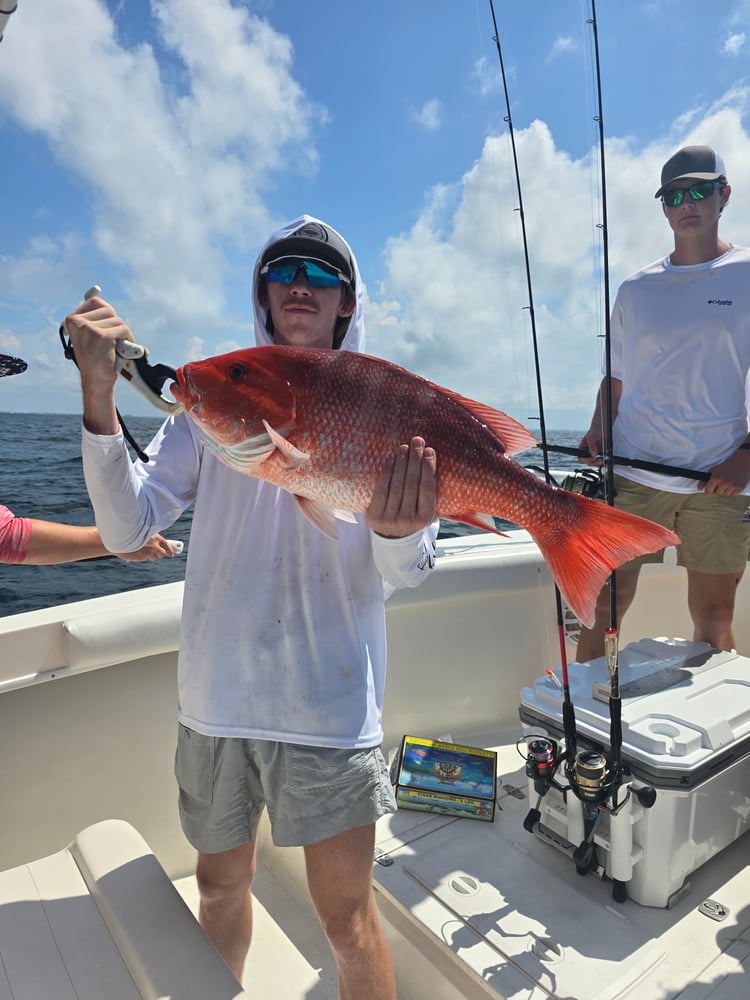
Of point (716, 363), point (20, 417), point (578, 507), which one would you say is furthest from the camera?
point (20, 417)

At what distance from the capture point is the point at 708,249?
293cm

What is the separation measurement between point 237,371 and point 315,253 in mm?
509

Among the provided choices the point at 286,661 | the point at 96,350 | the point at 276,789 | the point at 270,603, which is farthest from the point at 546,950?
the point at 96,350

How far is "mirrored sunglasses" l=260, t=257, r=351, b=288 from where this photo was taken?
1631 millimetres

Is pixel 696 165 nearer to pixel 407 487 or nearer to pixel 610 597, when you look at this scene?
pixel 610 597

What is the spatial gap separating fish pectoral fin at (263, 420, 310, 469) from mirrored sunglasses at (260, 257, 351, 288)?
0.51 meters

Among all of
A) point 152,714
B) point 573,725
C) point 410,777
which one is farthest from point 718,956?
point 152,714

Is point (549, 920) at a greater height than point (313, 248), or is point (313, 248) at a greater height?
point (313, 248)

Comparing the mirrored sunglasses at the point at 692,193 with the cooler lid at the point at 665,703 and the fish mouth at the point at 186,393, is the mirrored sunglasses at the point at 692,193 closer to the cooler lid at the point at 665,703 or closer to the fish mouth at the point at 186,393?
the cooler lid at the point at 665,703

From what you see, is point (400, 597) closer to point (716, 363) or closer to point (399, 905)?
point (399, 905)

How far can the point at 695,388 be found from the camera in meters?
2.88

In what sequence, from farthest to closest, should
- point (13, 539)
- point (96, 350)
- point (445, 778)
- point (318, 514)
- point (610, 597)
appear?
point (445, 778)
point (610, 597)
point (13, 539)
point (318, 514)
point (96, 350)

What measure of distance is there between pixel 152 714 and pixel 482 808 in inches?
55.7

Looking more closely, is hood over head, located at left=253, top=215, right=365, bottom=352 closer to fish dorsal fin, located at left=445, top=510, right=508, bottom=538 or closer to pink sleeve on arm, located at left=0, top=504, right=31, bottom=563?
fish dorsal fin, located at left=445, top=510, right=508, bottom=538
